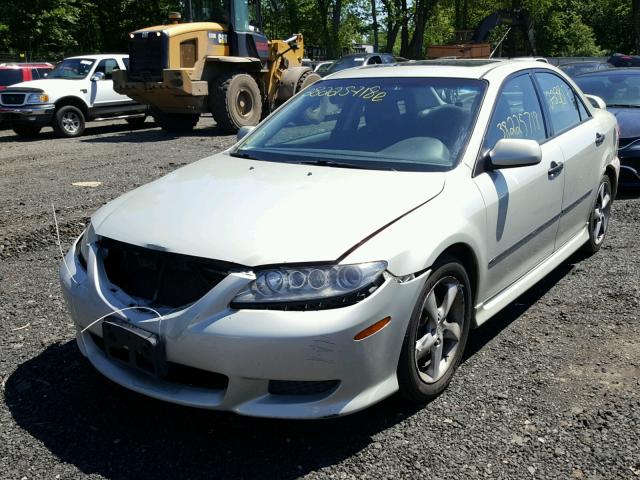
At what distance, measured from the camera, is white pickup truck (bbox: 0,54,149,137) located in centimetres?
1480

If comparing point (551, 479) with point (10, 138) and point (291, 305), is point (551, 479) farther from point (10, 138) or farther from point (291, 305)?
point (10, 138)

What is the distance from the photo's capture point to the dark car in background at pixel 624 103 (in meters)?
7.59

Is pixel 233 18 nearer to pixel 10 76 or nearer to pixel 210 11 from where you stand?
pixel 210 11

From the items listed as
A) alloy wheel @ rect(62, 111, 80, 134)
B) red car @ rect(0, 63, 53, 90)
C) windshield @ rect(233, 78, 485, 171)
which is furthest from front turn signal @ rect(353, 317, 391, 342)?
red car @ rect(0, 63, 53, 90)

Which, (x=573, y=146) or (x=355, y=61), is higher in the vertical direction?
(x=355, y=61)

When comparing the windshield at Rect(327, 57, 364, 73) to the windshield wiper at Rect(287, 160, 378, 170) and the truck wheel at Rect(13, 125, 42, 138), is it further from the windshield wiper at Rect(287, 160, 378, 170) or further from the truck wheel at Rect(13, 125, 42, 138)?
the windshield wiper at Rect(287, 160, 378, 170)

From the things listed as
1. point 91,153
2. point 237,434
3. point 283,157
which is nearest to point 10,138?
point 91,153

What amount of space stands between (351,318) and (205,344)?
0.60 metres

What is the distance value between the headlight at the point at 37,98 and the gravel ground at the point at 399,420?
1112 centimetres

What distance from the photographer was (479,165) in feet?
12.1

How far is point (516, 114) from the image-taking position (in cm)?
427

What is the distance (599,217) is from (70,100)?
42.4ft

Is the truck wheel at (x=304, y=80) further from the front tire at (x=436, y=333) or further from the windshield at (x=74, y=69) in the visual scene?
the front tire at (x=436, y=333)

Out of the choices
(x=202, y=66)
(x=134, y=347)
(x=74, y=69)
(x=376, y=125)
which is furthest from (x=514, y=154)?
(x=74, y=69)
